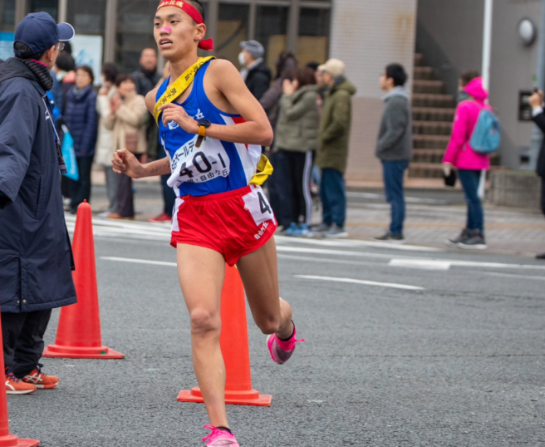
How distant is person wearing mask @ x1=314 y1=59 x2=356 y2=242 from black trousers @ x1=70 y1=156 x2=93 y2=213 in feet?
11.4

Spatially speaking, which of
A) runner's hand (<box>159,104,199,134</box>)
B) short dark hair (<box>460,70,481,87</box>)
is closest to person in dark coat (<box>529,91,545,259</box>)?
short dark hair (<box>460,70,481,87</box>)

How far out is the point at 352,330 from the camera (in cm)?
721

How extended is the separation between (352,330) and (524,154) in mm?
16225

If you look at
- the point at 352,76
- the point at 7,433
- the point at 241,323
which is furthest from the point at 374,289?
the point at 352,76

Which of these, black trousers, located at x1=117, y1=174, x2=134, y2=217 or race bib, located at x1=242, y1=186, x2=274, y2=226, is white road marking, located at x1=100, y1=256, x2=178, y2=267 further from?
race bib, located at x1=242, y1=186, x2=274, y2=226

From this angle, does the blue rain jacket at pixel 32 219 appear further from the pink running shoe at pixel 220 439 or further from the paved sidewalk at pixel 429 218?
the paved sidewalk at pixel 429 218

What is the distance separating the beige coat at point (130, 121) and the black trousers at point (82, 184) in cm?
58

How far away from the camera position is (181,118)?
4.27 metres

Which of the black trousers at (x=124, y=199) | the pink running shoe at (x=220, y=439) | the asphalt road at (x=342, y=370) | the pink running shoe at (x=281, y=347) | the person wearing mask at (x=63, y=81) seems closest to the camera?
the pink running shoe at (x=220, y=439)

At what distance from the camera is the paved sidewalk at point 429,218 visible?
13.2m

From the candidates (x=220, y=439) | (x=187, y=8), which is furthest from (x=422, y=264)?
(x=220, y=439)

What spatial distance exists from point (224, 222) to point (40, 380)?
160 cm

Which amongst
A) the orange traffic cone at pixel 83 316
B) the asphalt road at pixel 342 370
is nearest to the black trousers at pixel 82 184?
the asphalt road at pixel 342 370

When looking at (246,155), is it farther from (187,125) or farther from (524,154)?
(524,154)
